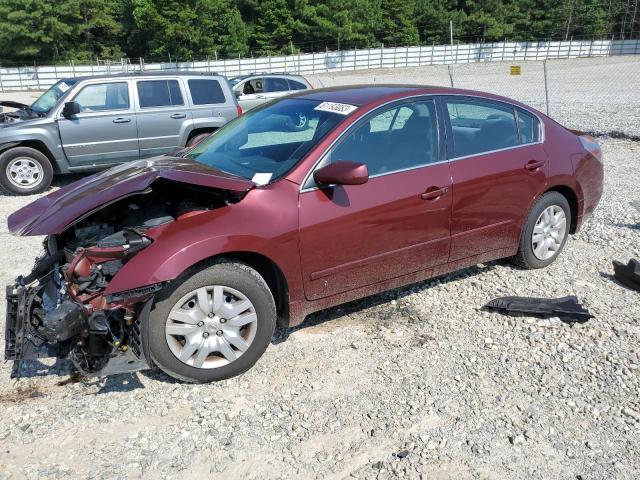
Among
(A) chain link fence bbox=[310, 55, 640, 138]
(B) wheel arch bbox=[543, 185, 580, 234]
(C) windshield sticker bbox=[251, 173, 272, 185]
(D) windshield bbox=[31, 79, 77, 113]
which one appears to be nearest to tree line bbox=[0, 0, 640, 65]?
(A) chain link fence bbox=[310, 55, 640, 138]

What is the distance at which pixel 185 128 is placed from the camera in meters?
9.30

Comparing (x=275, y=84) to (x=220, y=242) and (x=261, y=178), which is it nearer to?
(x=261, y=178)

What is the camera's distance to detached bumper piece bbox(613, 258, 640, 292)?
4707mm

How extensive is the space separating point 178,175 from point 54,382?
4.93ft

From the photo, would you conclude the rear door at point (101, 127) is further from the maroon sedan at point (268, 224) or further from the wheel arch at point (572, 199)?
the wheel arch at point (572, 199)

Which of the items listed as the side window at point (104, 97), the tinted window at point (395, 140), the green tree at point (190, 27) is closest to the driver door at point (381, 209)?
the tinted window at point (395, 140)

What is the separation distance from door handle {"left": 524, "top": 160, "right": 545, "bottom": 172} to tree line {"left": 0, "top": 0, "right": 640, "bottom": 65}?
50.8 meters

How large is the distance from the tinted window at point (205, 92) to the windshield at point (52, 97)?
1.85 m

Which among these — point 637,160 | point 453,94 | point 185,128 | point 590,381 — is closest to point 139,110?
point 185,128

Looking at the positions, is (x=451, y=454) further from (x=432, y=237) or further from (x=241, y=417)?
(x=432, y=237)

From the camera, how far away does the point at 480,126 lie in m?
4.66

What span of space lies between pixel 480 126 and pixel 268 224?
2.19 metres

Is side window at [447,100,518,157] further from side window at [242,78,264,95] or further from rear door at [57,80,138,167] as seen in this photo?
side window at [242,78,264,95]

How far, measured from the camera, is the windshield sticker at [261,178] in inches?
143
